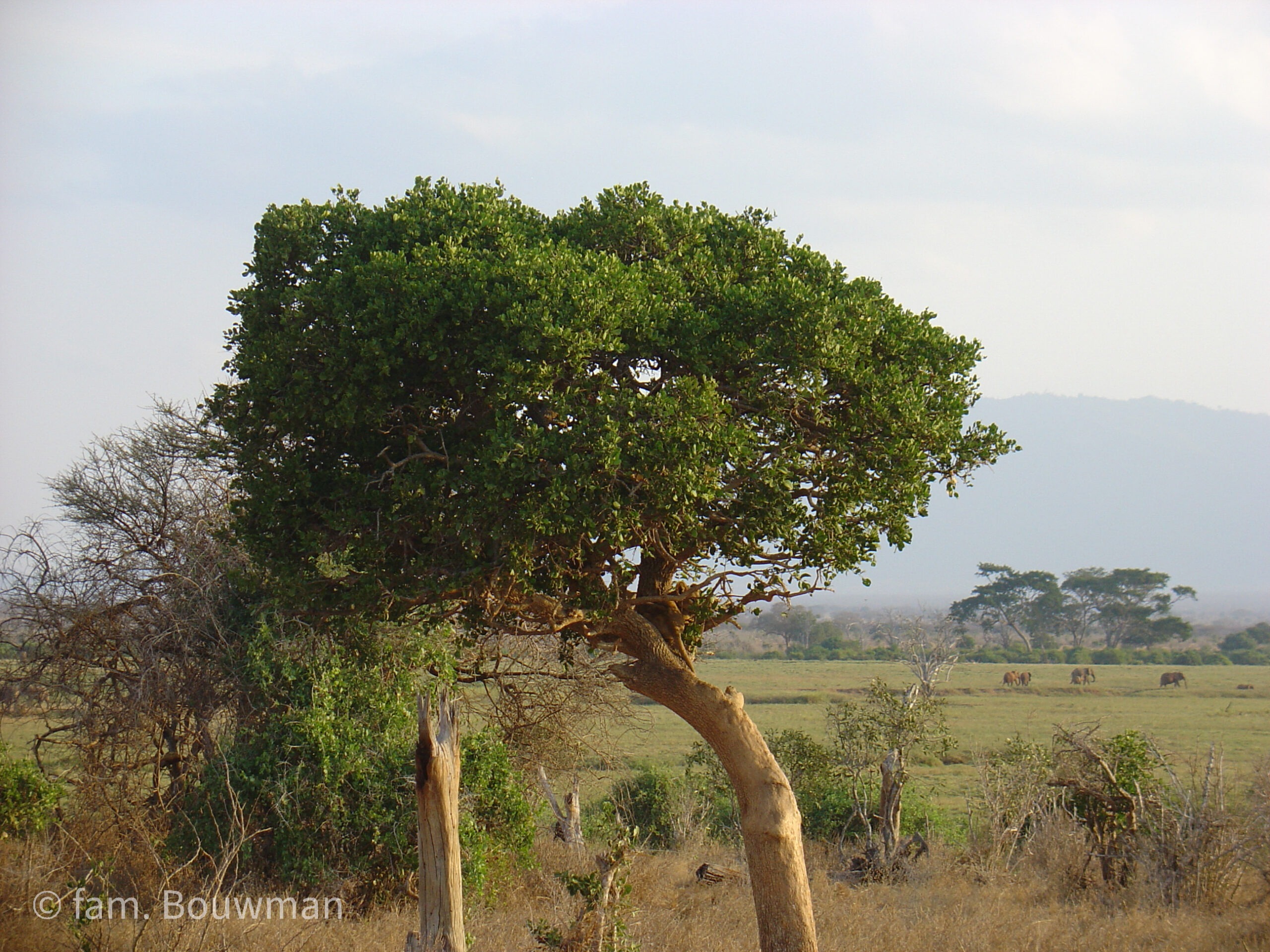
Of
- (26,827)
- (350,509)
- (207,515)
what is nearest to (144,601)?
(207,515)

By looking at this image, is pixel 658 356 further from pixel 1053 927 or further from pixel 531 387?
pixel 1053 927

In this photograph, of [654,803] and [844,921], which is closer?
[844,921]

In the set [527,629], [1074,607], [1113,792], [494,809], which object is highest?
[527,629]

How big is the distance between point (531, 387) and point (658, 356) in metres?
1.37

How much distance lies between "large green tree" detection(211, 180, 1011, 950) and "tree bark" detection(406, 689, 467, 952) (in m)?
1.31

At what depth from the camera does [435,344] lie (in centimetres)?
757

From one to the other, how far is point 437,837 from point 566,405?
3607 mm

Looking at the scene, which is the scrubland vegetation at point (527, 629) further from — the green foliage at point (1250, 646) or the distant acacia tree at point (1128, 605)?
the distant acacia tree at point (1128, 605)

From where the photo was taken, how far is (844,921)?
1127cm

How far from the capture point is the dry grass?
9438 millimetres

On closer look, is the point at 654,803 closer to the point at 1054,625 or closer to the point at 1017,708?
the point at 1017,708

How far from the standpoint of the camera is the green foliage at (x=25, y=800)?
1340 cm

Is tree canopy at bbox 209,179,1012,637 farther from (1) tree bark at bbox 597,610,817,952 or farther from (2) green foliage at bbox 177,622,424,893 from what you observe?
(2) green foliage at bbox 177,622,424,893

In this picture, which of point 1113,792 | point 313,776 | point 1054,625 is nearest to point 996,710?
point 1113,792
